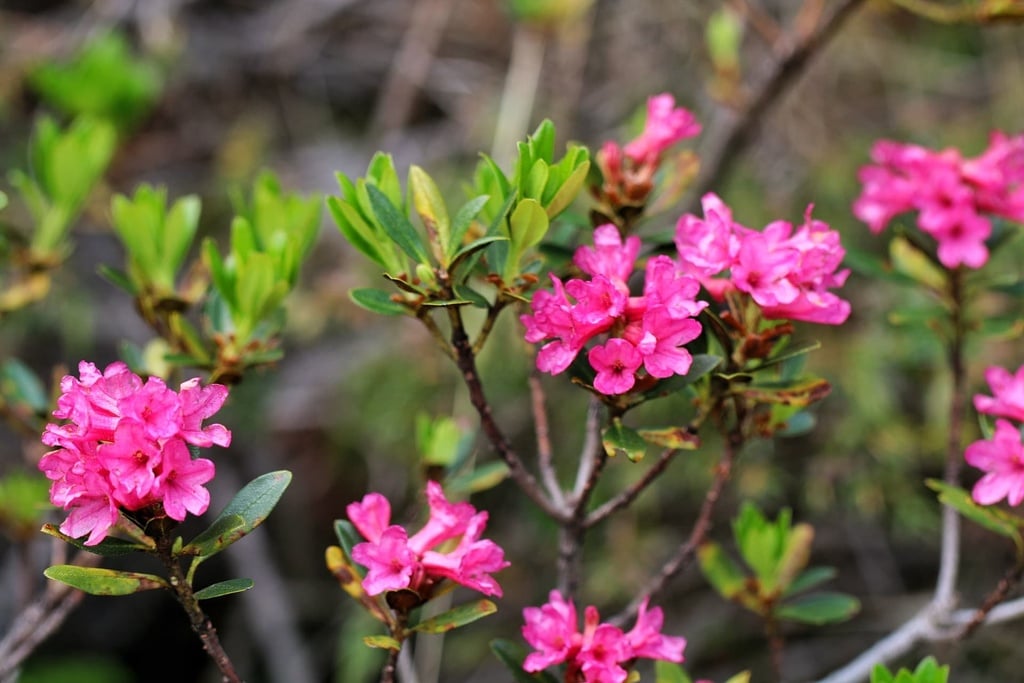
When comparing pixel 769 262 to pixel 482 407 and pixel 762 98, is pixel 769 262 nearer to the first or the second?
pixel 482 407

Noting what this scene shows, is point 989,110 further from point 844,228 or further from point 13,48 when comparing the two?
point 13,48

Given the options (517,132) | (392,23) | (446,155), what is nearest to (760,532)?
(517,132)

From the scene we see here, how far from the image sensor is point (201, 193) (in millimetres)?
2857

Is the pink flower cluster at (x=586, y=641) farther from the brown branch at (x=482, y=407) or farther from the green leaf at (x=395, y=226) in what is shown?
the green leaf at (x=395, y=226)

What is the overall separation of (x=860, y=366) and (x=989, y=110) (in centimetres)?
96

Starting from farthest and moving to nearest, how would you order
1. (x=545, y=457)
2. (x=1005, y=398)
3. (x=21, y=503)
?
(x=21, y=503)
(x=545, y=457)
(x=1005, y=398)

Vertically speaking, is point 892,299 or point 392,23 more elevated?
point 392,23

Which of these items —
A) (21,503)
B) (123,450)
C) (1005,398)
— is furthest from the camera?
(21,503)

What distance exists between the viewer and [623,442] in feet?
2.57

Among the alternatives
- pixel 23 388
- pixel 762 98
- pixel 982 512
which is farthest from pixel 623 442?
pixel 762 98

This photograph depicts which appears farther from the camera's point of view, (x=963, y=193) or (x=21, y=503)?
(x=21, y=503)

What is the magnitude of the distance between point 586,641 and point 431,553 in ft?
0.50

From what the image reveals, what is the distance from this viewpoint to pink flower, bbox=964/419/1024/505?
86 cm

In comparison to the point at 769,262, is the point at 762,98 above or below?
below
